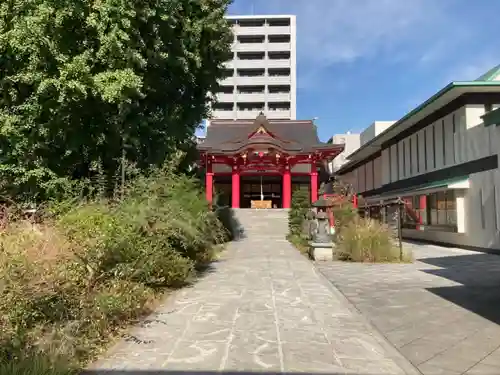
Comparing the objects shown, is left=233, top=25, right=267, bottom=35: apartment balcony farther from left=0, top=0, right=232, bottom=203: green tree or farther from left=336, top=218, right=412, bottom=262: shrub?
left=336, top=218, right=412, bottom=262: shrub

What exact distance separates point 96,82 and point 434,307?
838 cm

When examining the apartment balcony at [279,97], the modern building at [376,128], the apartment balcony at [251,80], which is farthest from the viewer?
the apartment balcony at [251,80]

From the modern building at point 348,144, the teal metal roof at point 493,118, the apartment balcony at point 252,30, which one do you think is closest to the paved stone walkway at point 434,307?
the teal metal roof at point 493,118

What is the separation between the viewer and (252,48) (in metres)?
78.5

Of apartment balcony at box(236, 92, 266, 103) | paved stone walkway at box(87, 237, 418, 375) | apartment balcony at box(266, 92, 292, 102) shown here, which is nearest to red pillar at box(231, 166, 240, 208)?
paved stone walkway at box(87, 237, 418, 375)

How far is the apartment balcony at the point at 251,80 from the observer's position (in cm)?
7775

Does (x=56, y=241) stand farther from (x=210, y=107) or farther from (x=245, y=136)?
(x=245, y=136)

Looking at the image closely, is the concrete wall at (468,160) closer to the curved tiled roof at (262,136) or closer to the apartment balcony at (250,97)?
the curved tiled roof at (262,136)

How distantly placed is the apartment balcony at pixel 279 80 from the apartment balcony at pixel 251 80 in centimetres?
71

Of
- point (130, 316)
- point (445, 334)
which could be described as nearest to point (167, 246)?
point (130, 316)

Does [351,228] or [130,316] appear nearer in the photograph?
[130,316]

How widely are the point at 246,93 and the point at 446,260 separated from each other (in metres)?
65.8

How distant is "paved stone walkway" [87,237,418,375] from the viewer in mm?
4914

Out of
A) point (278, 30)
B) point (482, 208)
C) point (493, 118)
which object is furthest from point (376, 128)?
point (278, 30)
